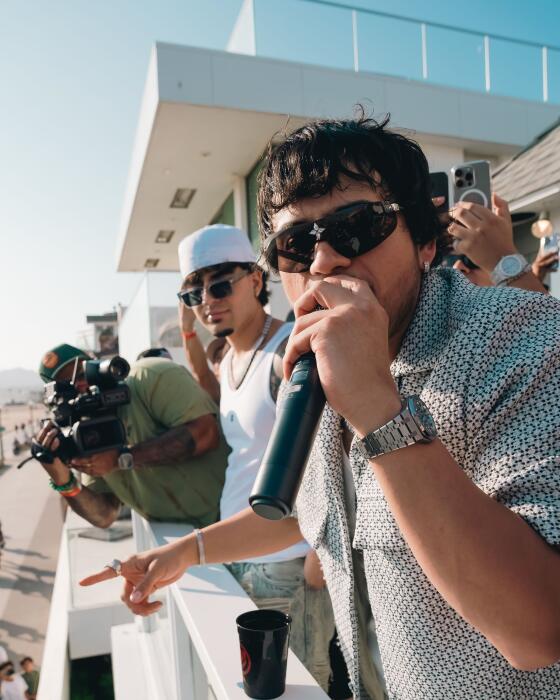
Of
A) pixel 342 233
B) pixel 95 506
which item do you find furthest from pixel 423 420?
pixel 95 506

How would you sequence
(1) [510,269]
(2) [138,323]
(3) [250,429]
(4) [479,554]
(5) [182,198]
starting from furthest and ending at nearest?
(5) [182,198] → (2) [138,323] → (3) [250,429] → (1) [510,269] → (4) [479,554]

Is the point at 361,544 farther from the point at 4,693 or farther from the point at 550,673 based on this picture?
the point at 4,693

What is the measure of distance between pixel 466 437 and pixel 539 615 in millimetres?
266

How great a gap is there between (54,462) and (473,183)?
7.94 ft

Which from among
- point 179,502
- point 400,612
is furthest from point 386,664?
point 179,502

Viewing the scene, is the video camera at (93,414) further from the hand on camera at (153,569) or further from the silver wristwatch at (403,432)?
the silver wristwatch at (403,432)

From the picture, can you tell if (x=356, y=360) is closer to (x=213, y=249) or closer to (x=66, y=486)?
(x=213, y=249)

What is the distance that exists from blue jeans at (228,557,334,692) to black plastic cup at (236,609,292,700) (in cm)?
93

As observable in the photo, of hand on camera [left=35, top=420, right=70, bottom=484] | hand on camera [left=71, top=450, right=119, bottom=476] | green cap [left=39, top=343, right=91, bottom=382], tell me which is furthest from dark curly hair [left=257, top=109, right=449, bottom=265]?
green cap [left=39, top=343, right=91, bottom=382]

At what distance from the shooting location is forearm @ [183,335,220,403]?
3.89m

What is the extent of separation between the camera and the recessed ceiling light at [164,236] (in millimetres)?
15285

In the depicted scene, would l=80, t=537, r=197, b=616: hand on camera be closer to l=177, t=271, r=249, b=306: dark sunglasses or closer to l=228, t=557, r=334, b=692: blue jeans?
l=228, t=557, r=334, b=692: blue jeans

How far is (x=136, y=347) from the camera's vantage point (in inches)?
330

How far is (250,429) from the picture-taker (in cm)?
229
